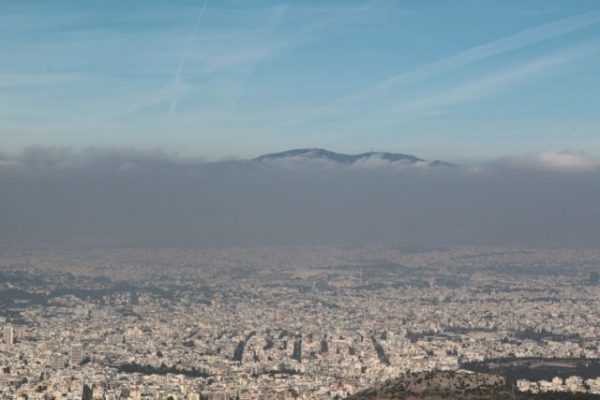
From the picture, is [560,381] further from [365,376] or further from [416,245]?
[416,245]

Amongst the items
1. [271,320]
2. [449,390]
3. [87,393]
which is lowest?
[271,320]

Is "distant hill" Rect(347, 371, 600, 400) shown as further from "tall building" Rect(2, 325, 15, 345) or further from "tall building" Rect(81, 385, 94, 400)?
"tall building" Rect(2, 325, 15, 345)

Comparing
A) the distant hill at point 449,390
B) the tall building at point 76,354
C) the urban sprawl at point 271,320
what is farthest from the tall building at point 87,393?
the distant hill at point 449,390

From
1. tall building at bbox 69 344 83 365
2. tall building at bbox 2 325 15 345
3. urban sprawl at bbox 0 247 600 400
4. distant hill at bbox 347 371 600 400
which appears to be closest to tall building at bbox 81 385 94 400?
urban sprawl at bbox 0 247 600 400

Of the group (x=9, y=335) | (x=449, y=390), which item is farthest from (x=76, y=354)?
(x=449, y=390)

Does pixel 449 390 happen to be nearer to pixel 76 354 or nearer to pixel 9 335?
pixel 76 354

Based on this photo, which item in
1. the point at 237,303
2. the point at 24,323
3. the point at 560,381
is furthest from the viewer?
the point at 237,303

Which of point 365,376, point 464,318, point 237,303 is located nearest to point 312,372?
point 365,376

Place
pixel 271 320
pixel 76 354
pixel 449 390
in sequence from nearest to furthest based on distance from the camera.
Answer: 1. pixel 449 390
2. pixel 76 354
3. pixel 271 320

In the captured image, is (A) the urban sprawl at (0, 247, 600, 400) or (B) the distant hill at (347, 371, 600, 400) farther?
(A) the urban sprawl at (0, 247, 600, 400)
